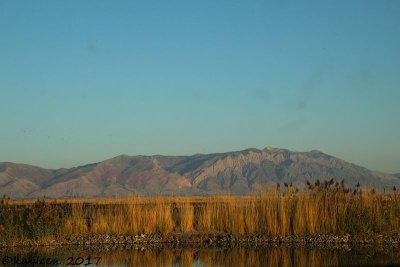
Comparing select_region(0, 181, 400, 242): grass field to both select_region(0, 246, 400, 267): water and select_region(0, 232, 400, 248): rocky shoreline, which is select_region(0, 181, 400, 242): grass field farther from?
select_region(0, 246, 400, 267): water

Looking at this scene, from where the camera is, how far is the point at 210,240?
20500mm

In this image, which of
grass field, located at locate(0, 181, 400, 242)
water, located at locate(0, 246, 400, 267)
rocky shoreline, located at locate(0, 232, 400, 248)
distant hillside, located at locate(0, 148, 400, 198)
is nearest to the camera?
water, located at locate(0, 246, 400, 267)

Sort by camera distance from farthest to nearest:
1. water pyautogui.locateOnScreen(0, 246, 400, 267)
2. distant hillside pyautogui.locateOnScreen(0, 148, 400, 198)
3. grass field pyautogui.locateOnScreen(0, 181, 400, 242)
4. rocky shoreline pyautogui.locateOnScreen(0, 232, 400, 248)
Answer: distant hillside pyautogui.locateOnScreen(0, 148, 400, 198) < grass field pyautogui.locateOnScreen(0, 181, 400, 242) < rocky shoreline pyautogui.locateOnScreen(0, 232, 400, 248) < water pyautogui.locateOnScreen(0, 246, 400, 267)

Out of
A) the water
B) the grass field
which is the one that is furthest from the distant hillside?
the water

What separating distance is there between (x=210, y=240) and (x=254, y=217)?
169 centimetres

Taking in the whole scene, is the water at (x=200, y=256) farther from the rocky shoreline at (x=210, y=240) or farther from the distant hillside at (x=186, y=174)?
the distant hillside at (x=186, y=174)

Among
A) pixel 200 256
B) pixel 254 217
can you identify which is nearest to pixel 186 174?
pixel 254 217

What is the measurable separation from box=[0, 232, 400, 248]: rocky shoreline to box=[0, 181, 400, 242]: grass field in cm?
23

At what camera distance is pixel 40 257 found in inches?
680

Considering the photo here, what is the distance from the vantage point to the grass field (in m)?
20.1

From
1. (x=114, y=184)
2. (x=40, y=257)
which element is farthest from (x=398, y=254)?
(x=114, y=184)

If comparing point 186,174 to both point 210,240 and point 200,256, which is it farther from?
point 200,256

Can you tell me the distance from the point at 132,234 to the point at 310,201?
6274 mm

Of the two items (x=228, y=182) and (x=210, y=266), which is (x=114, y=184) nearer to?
(x=228, y=182)
